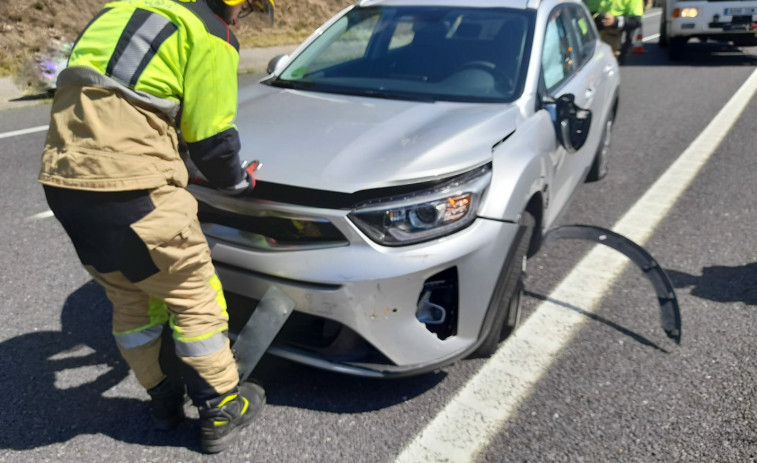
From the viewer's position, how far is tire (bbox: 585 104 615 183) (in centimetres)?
551

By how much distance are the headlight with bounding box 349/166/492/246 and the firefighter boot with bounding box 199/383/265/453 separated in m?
0.79

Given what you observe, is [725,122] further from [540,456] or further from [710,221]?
[540,456]

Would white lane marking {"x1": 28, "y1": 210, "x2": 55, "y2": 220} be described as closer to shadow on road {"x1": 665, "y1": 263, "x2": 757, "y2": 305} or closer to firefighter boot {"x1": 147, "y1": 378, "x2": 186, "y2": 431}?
firefighter boot {"x1": 147, "y1": 378, "x2": 186, "y2": 431}

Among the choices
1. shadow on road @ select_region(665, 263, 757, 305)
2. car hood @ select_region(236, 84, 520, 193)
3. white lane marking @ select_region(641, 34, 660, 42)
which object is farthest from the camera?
white lane marking @ select_region(641, 34, 660, 42)

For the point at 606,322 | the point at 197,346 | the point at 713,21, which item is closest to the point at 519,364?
the point at 606,322

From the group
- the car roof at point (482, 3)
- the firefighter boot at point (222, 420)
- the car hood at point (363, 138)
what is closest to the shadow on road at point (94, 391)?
the firefighter boot at point (222, 420)

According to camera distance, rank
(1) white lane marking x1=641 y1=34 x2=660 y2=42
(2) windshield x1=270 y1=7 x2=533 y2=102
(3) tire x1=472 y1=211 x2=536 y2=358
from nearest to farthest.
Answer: (3) tire x1=472 y1=211 x2=536 y2=358 < (2) windshield x1=270 y1=7 x2=533 y2=102 < (1) white lane marking x1=641 y1=34 x2=660 y2=42

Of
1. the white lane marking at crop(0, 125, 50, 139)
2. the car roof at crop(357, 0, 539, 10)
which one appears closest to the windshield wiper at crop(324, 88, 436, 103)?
the car roof at crop(357, 0, 539, 10)

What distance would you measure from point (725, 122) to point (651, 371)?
5868 mm

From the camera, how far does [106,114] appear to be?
2158 mm

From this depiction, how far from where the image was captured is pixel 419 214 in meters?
2.67

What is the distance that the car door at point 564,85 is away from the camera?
376cm

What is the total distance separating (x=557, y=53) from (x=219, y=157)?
2509mm

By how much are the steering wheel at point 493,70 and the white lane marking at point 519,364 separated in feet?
3.75
